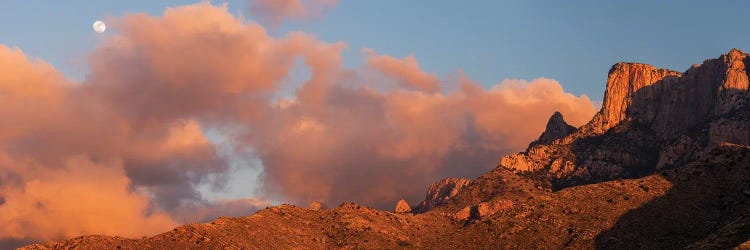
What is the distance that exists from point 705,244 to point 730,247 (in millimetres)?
14556

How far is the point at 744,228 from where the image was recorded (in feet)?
644

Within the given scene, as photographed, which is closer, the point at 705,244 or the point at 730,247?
the point at 730,247

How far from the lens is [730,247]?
605 ft

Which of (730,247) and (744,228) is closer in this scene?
(730,247)

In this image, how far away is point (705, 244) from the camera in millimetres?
198875

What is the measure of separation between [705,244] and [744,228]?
337 inches
